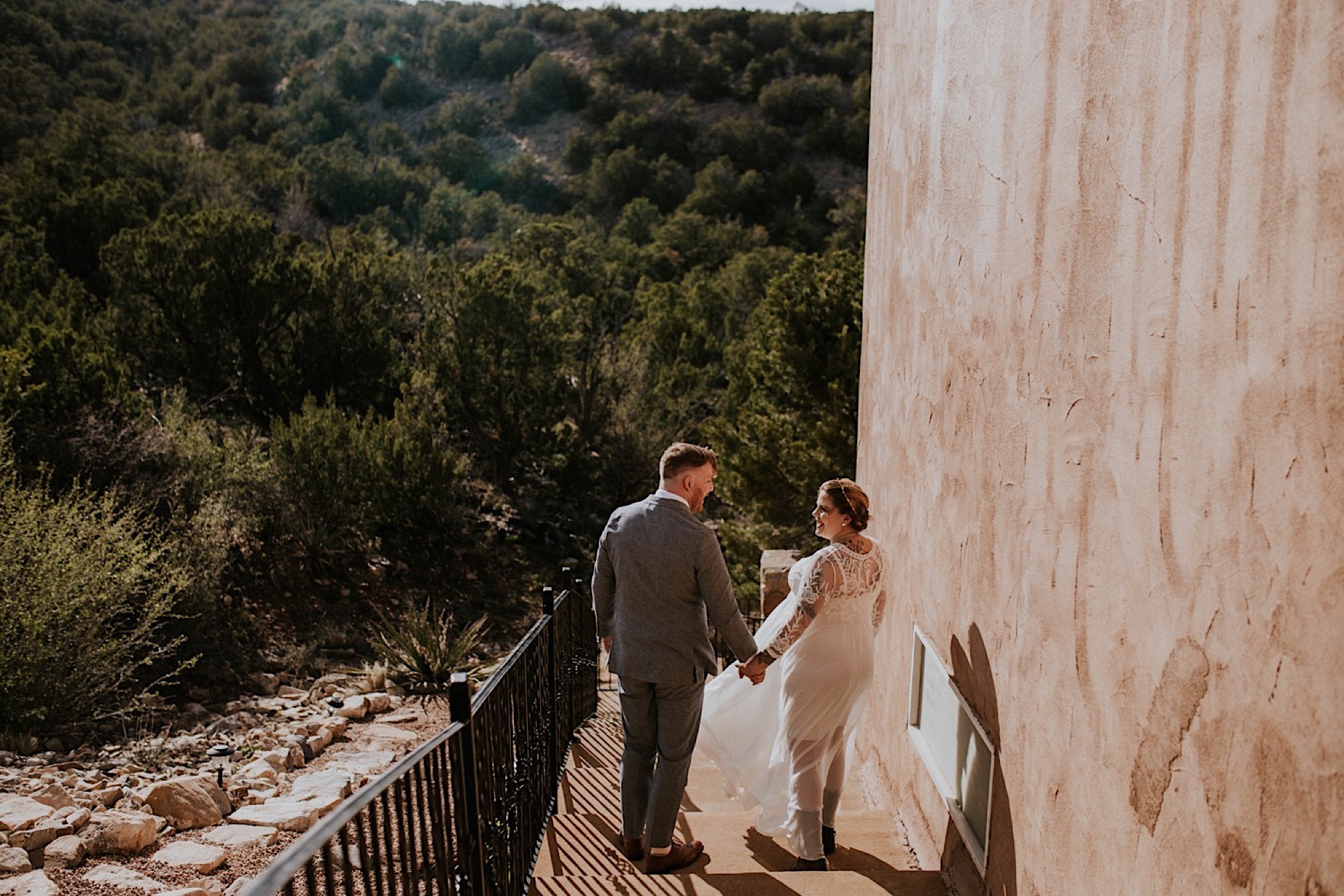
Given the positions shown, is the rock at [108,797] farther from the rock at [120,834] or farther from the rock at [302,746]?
the rock at [302,746]

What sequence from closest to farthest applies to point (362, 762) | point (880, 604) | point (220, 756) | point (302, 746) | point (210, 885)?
point (880, 604), point (210, 885), point (362, 762), point (302, 746), point (220, 756)

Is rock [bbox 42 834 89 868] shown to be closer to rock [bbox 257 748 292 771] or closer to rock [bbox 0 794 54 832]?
rock [bbox 0 794 54 832]

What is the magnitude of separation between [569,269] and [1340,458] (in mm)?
28882

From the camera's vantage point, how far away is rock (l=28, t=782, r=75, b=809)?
18.3 ft

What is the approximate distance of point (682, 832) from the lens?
448 centimetres

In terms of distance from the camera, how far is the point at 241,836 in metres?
5.33

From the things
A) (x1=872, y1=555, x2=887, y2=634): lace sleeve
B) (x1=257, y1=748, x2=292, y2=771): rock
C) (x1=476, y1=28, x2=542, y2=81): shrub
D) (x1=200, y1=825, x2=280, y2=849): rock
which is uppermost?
(x1=476, y1=28, x2=542, y2=81): shrub

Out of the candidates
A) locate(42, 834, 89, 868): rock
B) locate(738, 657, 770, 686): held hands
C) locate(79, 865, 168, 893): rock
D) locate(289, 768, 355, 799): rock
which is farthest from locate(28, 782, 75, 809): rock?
locate(738, 657, 770, 686): held hands

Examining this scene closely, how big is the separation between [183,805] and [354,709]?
303 centimetres

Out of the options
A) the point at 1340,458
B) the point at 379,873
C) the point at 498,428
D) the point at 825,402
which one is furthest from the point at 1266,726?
the point at 498,428

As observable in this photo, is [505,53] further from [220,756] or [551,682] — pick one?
[551,682]

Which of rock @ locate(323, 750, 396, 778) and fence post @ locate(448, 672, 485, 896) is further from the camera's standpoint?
rock @ locate(323, 750, 396, 778)

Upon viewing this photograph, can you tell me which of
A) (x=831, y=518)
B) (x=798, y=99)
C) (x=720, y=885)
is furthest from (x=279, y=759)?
(x=798, y=99)

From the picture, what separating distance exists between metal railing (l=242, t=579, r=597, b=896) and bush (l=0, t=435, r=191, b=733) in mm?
3929
